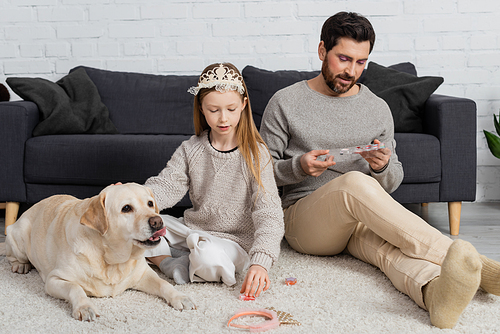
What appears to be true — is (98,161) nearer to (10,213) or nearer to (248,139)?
(10,213)

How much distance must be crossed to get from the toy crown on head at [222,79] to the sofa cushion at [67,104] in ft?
4.21

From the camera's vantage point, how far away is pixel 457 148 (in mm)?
2197

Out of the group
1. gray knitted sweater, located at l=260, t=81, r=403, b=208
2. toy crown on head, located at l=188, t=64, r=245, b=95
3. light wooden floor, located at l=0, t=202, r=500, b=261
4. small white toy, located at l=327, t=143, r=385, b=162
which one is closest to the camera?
toy crown on head, located at l=188, t=64, r=245, b=95

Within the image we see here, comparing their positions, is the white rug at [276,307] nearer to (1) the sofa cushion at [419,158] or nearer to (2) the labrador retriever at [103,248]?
(2) the labrador retriever at [103,248]

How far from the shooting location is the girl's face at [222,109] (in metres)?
1.45

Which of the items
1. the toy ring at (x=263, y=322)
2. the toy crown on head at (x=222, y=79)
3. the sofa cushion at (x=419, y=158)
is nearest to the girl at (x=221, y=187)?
the toy crown on head at (x=222, y=79)

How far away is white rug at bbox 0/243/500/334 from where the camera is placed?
116 centimetres

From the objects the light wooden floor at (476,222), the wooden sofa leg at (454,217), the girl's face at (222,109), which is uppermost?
the girl's face at (222,109)

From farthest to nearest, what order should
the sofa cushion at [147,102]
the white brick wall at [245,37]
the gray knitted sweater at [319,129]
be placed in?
the white brick wall at [245,37]
the sofa cushion at [147,102]
the gray knitted sweater at [319,129]

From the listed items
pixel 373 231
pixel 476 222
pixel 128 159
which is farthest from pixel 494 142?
pixel 128 159

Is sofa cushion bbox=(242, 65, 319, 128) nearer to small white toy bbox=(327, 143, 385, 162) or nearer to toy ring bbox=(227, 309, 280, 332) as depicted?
small white toy bbox=(327, 143, 385, 162)

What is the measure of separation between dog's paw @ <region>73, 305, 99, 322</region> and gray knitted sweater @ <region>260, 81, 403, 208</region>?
785 mm

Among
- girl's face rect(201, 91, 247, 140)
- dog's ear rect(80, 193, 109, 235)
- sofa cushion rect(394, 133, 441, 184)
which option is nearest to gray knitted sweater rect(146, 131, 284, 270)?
girl's face rect(201, 91, 247, 140)

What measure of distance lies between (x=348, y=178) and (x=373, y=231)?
187mm
